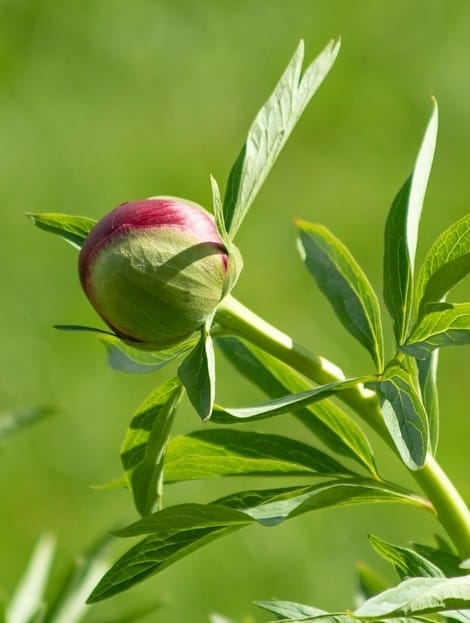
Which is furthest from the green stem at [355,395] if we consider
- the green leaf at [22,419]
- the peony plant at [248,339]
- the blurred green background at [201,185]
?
the blurred green background at [201,185]

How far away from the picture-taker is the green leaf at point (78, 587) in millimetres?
1146

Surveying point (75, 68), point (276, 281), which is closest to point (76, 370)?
point (276, 281)

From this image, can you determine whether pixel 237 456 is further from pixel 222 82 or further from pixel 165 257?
pixel 222 82

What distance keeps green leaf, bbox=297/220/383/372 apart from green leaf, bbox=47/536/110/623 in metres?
0.39

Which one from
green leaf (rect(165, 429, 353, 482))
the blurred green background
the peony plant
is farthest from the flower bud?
the blurred green background

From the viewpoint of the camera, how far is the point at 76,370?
12.6ft

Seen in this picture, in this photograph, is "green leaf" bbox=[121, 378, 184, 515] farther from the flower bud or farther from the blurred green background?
the blurred green background

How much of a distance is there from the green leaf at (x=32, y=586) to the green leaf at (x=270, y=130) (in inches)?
22.1

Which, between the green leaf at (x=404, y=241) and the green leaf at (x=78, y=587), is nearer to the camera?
the green leaf at (x=404, y=241)

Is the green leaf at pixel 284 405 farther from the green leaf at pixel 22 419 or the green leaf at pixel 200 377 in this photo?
the green leaf at pixel 22 419

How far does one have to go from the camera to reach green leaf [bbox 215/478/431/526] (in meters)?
0.72

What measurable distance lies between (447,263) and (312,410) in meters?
0.20

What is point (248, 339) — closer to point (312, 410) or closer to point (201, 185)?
point (312, 410)

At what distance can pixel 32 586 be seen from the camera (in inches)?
48.8
